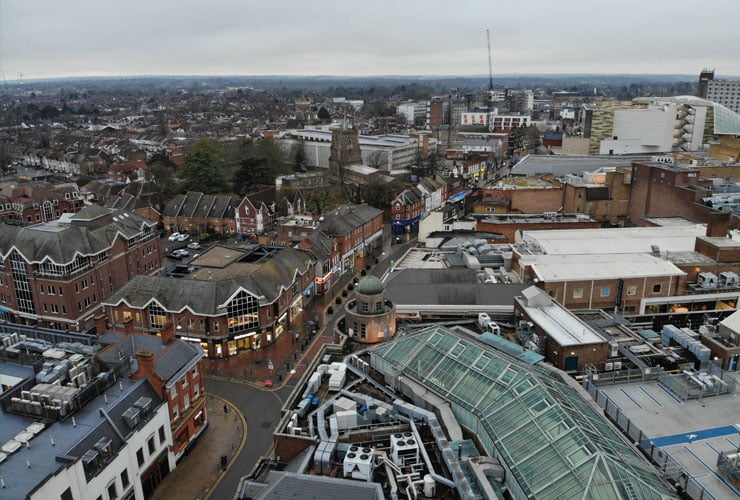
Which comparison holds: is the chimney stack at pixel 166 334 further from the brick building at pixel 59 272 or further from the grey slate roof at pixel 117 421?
the brick building at pixel 59 272

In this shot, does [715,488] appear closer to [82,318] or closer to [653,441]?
[653,441]

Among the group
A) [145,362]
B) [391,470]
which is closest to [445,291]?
[391,470]

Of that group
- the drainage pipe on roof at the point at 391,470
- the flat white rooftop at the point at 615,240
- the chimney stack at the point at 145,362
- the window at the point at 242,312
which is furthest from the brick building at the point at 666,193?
the chimney stack at the point at 145,362

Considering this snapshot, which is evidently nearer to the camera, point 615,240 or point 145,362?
point 145,362

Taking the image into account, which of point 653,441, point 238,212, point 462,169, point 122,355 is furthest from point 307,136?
point 653,441

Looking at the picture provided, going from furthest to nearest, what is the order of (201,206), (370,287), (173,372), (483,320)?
(201,206), (483,320), (370,287), (173,372)

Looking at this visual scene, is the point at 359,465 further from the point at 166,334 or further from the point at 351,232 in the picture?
the point at 351,232
